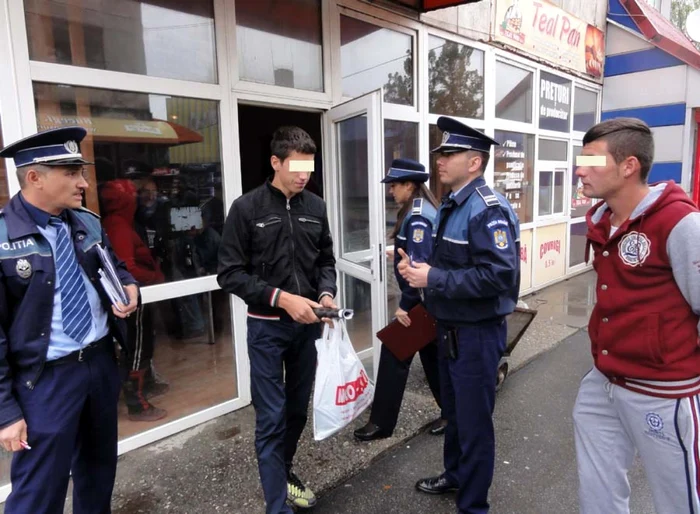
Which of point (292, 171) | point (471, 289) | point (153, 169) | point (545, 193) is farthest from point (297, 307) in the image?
point (545, 193)

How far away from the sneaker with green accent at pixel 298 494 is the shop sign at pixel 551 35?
5.69m

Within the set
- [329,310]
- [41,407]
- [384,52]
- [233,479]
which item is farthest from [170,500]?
[384,52]

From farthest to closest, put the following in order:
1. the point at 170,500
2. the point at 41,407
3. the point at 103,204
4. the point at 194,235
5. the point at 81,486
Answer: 1. the point at 194,235
2. the point at 103,204
3. the point at 170,500
4. the point at 81,486
5. the point at 41,407

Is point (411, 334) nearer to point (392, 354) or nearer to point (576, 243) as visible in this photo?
point (392, 354)

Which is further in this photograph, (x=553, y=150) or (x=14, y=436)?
(x=553, y=150)

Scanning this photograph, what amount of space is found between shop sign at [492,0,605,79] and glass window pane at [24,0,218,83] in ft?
13.6

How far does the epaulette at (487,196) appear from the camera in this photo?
7.22 ft

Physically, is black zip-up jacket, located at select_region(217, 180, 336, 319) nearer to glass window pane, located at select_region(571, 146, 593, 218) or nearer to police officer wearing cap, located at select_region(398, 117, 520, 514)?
police officer wearing cap, located at select_region(398, 117, 520, 514)

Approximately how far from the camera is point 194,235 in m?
3.45

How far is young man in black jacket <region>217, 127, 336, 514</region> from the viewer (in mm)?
2305

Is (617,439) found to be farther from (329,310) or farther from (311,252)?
(311,252)

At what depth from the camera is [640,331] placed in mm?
1696

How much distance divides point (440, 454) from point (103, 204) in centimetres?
278

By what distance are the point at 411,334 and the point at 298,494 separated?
3.86ft
